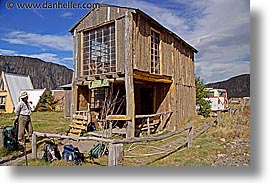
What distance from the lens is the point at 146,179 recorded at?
2.72 metres

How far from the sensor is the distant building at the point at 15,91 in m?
2.75

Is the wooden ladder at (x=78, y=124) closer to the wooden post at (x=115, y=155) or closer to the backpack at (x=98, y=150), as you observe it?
the backpack at (x=98, y=150)

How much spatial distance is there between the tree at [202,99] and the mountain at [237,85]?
0.08 metres

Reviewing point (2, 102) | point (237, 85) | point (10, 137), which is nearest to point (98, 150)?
point (10, 137)

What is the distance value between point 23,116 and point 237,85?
2.05 metres

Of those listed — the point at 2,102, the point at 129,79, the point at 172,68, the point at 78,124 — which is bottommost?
the point at 78,124

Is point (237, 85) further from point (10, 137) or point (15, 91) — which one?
point (10, 137)

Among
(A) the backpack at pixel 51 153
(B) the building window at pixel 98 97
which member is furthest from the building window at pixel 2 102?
(B) the building window at pixel 98 97

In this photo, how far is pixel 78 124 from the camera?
2867mm

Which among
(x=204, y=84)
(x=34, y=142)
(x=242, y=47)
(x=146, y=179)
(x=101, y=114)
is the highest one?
(x=242, y=47)

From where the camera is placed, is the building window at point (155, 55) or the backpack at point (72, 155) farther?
the building window at point (155, 55)
